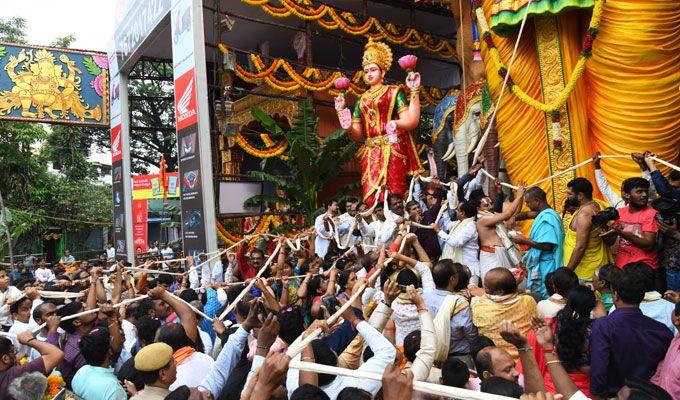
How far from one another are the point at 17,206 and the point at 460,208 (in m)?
19.5

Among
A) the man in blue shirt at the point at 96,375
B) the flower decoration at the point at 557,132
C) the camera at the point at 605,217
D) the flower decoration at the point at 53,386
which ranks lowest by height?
the flower decoration at the point at 53,386

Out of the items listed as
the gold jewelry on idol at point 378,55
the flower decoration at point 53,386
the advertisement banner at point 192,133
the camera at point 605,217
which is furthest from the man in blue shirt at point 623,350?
the gold jewelry on idol at point 378,55

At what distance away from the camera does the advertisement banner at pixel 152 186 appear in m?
20.5

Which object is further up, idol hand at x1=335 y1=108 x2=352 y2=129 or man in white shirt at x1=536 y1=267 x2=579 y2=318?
idol hand at x1=335 y1=108 x2=352 y2=129

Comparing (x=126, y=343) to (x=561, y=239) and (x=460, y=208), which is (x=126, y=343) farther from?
(x=561, y=239)

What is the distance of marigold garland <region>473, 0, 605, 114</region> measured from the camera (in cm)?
666

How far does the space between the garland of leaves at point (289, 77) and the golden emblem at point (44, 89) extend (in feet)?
23.2

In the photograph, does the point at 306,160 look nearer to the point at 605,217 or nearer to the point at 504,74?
the point at 504,74

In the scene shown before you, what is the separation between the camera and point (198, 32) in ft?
33.0

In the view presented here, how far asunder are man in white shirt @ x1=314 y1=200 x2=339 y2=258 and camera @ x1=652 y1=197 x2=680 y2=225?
4659 mm

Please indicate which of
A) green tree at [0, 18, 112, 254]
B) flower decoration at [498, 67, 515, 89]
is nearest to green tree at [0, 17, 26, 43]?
green tree at [0, 18, 112, 254]

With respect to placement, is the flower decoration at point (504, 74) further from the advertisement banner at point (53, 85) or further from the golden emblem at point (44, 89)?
the golden emblem at point (44, 89)

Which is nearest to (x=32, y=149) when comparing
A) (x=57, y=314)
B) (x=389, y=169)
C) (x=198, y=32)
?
(x=198, y=32)

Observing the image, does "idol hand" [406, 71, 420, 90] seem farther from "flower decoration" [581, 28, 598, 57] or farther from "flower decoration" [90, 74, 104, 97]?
"flower decoration" [90, 74, 104, 97]
